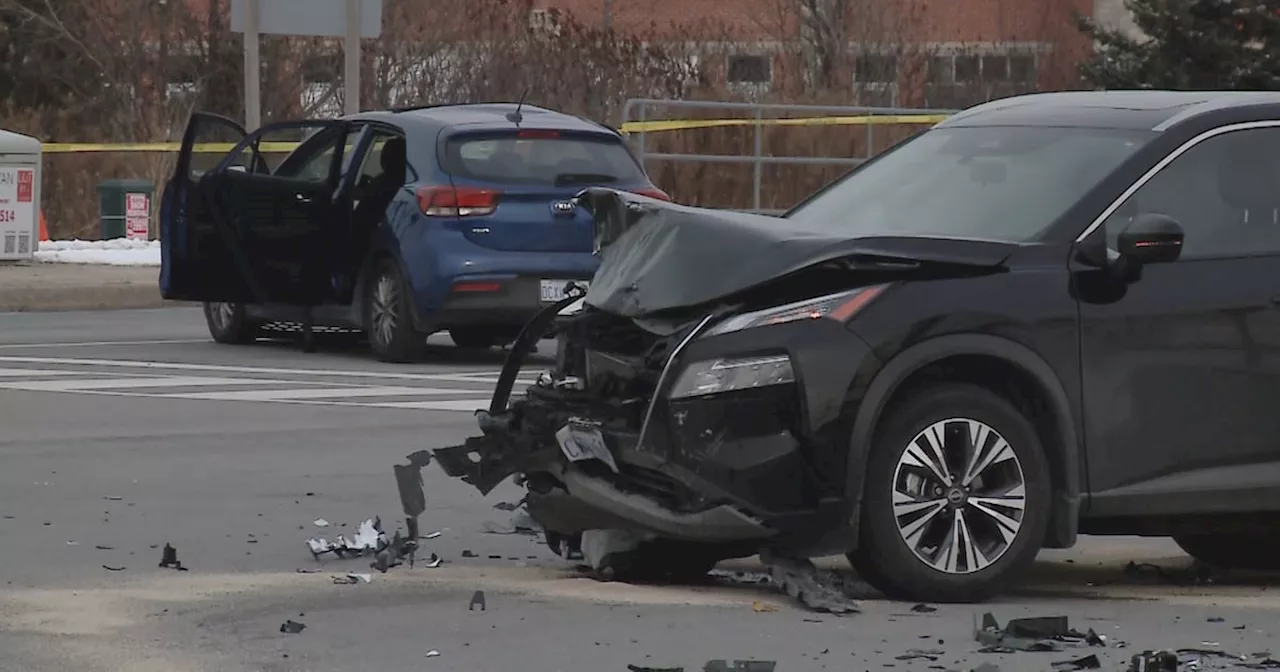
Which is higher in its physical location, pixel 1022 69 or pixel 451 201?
pixel 1022 69

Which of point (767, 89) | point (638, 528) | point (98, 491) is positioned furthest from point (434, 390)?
point (767, 89)

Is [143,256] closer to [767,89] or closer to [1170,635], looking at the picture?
Result: [767,89]

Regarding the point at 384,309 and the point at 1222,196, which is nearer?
the point at 1222,196

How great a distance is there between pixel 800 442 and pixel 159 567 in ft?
7.50

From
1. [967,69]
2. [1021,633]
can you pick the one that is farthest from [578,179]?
[967,69]

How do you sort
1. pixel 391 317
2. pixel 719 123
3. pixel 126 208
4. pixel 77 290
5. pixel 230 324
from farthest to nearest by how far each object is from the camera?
pixel 126 208
pixel 719 123
pixel 77 290
pixel 230 324
pixel 391 317

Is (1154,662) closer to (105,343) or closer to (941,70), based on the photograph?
(105,343)

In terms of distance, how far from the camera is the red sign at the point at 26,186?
2345 cm

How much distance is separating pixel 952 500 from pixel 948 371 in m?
0.40

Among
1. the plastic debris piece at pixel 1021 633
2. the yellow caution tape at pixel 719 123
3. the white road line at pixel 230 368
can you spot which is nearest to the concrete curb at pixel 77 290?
the yellow caution tape at pixel 719 123

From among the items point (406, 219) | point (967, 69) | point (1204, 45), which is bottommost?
point (406, 219)

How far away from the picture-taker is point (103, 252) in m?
24.8

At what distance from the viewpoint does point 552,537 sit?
8156 mm

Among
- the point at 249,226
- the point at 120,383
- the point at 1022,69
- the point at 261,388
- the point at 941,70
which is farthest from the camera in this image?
the point at 1022,69
